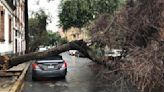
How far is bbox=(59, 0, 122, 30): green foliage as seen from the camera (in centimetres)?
2717

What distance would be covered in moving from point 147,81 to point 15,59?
850 cm

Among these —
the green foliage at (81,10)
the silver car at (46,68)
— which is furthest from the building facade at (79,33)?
the silver car at (46,68)

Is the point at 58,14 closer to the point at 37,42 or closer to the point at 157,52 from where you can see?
the point at 37,42

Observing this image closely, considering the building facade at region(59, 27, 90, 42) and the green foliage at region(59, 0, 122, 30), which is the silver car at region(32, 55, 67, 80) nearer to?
the building facade at region(59, 27, 90, 42)

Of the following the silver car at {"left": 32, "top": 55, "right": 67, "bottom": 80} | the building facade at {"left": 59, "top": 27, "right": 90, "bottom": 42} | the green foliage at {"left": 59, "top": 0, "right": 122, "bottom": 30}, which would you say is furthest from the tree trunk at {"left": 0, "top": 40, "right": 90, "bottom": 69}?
the green foliage at {"left": 59, "top": 0, "right": 122, "bottom": 30}

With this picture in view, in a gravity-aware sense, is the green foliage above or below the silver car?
above

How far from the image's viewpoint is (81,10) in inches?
1240

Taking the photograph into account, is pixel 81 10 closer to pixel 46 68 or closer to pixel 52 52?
pixel 46 68

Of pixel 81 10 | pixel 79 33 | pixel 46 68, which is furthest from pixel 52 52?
pixel 81 10

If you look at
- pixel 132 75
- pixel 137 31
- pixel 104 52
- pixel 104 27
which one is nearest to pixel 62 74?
pixel 104 52

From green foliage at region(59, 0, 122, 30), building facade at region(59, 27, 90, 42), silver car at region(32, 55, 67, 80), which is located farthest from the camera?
green foliage at region(59, 0, 122, 30)

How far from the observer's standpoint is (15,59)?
1719 centimetres

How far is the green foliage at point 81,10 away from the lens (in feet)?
89.1

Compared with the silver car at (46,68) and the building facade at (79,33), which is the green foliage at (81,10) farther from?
the silver car at (46,68)
